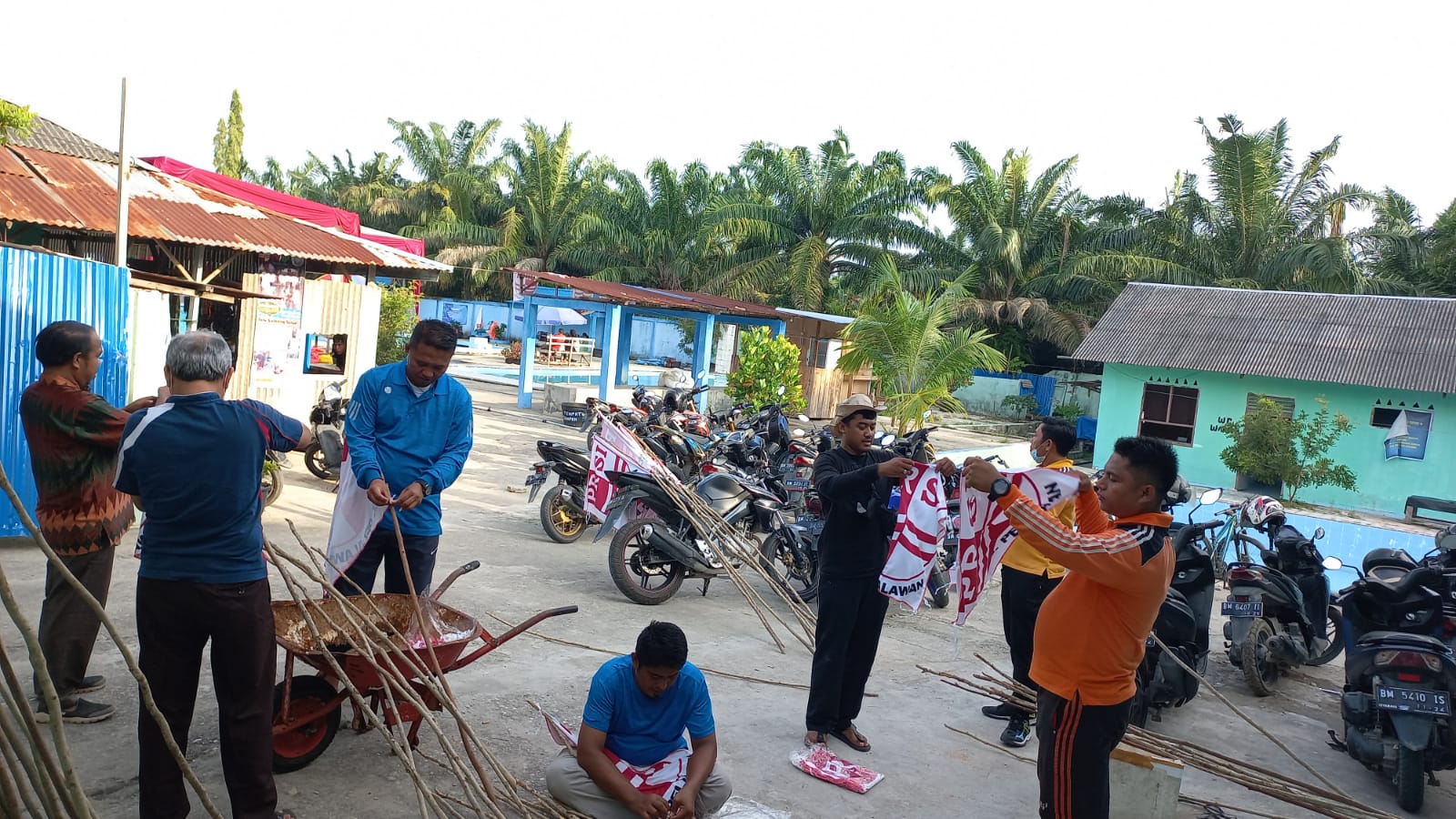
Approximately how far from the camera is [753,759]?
4520 mm

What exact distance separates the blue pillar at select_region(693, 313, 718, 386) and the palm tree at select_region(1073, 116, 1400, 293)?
37.0 feet

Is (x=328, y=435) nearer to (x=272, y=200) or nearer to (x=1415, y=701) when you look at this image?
(x=272, y=200)

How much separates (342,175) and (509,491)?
3486 centimetres

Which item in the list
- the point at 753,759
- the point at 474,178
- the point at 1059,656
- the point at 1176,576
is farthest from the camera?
the point at 474,178

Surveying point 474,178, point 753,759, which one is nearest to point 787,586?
point 753,759

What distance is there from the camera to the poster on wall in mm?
19391

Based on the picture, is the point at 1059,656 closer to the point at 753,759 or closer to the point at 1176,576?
the point at 753,759

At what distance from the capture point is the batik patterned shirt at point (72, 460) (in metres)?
3.89

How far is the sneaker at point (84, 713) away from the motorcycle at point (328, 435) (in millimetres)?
5262

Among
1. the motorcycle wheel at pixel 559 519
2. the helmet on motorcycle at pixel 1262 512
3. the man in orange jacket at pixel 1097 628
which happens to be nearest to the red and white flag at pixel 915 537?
the man in orange jacket at pixel 1097 628

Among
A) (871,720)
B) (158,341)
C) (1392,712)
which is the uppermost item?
(158,341)

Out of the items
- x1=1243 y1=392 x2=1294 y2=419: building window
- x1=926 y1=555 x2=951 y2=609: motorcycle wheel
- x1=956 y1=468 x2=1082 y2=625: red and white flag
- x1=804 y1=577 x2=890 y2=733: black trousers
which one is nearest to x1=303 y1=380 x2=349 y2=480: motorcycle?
x1=926 y1=555 x2=951 y2=609: motorcycle wheel

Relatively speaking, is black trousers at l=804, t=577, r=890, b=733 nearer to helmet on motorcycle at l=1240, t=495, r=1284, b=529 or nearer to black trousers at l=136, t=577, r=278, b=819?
black trousers at l=136, t=577, r=278, b=819

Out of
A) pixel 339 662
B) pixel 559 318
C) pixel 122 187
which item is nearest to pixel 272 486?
pixel 122 187
